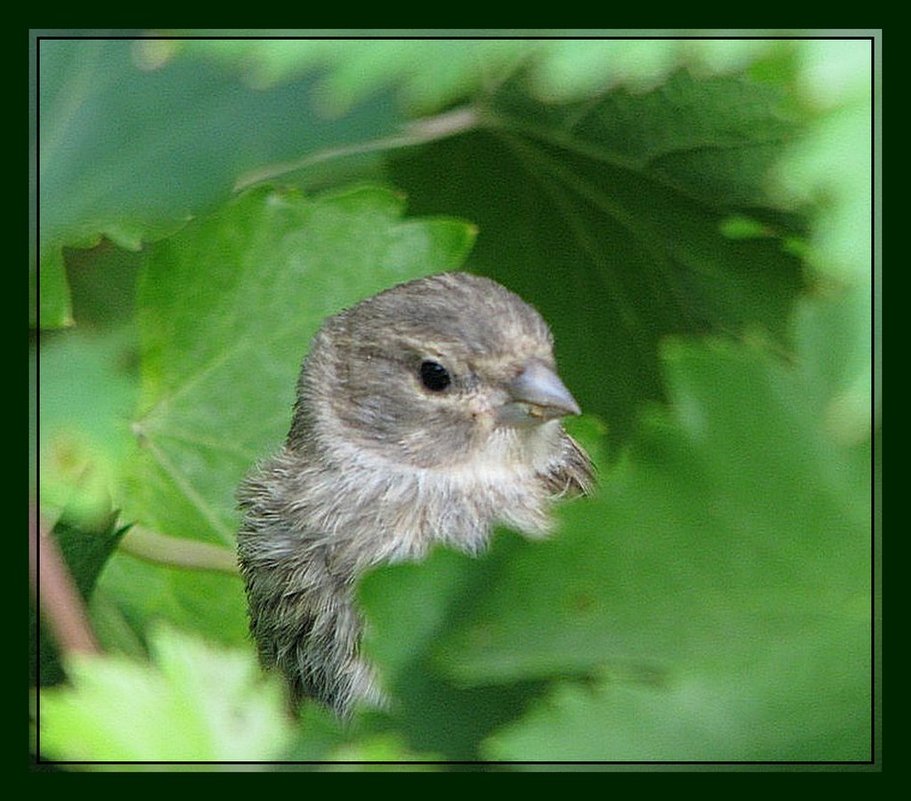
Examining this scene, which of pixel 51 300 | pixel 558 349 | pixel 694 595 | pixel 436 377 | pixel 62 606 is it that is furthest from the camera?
pixel 436 377

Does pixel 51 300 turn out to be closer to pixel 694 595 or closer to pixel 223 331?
pixel 223 331

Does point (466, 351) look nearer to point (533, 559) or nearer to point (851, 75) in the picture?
point (851, 75)

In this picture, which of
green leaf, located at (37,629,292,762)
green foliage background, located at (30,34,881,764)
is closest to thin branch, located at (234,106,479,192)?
green foliage background, located at (30,34,881,764)

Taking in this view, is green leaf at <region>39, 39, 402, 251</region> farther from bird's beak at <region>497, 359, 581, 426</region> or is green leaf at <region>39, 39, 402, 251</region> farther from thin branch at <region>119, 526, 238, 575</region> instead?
bird's beak at <region>497, 359, 581, 426</region>

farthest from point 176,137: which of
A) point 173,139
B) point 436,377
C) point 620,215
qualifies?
point 436,377

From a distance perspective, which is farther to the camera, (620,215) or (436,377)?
(436,377)

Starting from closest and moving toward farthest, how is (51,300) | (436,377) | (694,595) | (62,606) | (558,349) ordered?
(694,595) < (62,606) < (51,300) < (558,349) < (436,377)
